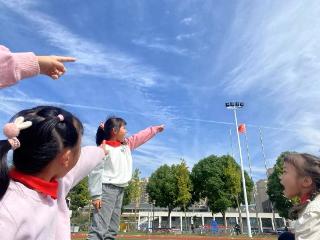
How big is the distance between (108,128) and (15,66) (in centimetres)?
386

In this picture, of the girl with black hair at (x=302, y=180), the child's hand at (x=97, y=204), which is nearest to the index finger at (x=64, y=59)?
the girl with black hair at (x=302, y=180)

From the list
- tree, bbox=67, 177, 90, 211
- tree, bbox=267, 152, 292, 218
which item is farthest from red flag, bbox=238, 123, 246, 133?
tree, bbox=67, 177, 90, 211

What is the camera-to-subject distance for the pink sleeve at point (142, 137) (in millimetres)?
6035

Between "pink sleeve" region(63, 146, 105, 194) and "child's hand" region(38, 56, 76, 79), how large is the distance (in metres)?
0.86

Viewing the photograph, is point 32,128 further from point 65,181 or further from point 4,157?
point 65,181

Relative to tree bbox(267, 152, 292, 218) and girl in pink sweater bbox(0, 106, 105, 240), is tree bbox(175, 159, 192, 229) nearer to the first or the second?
tree bbox(267, 152, 292, 218)

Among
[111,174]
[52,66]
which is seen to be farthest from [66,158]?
[111,174]

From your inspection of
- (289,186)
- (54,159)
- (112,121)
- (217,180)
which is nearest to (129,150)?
(112,121)

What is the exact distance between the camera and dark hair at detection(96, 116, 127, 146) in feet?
19.0

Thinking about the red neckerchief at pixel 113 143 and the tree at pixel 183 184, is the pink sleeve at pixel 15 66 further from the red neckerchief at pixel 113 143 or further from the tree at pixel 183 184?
the tree at pixel 183 184

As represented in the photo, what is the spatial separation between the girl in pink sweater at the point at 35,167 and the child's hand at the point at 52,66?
0.23 metres

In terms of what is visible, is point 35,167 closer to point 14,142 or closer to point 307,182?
point 14,142

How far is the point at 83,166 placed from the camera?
9.34 ft

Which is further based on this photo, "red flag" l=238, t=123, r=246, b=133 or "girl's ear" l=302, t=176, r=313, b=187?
"red flag" l=238, t=123, r=246, b=133
